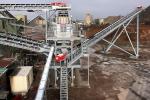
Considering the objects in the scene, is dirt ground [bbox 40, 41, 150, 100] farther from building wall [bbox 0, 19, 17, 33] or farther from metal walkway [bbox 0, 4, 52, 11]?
building wall [bbox 0, 19, 17, 33]

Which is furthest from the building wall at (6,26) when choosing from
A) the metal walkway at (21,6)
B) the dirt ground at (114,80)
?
the dirt ground at (114,80)

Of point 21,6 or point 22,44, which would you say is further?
point 21,6

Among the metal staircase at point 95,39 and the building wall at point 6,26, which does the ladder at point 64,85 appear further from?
the building wall at point 6,26

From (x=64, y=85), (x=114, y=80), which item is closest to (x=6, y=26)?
(x=114, y=80)

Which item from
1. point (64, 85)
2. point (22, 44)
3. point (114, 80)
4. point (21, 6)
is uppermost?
point (21, 6)

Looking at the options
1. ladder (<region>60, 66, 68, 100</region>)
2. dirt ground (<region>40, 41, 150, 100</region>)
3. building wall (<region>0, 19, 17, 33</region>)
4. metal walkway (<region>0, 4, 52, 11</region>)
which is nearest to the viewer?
ladder (<region>60, 66, 68, 100</region>)

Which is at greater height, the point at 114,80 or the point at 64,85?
the point at 64,85

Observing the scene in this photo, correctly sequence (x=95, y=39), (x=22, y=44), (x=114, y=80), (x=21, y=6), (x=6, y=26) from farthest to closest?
(x=6, y=26) < (x=95, y=39) < (x=21, y=6) < (x=114, y=80) < (x=22, y=44)

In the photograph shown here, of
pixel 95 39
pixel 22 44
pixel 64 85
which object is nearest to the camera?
pixel 64 85

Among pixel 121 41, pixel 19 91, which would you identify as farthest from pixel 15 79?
pixel 121 41

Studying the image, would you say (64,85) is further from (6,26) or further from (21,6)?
(6,26)

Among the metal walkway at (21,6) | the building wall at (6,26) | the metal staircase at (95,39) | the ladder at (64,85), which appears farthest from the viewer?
the building wall at (6,26)

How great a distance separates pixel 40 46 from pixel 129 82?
33.6 feet

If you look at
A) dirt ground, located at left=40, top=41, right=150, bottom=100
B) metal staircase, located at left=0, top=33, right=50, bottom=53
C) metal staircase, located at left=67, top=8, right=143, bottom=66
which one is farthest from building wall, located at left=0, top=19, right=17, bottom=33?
dirt ground, located at left=40, top=41, right=150, bottom=100
